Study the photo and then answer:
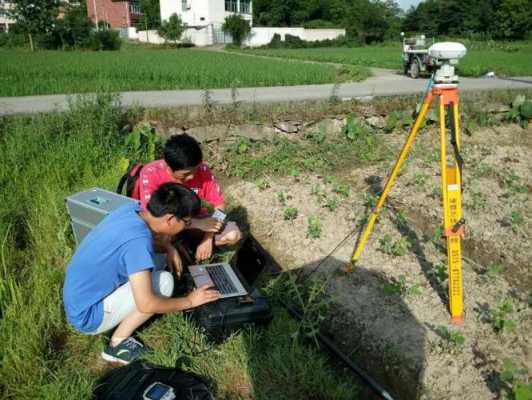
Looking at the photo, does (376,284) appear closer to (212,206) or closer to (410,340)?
(410,340)

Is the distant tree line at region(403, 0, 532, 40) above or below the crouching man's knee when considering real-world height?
above

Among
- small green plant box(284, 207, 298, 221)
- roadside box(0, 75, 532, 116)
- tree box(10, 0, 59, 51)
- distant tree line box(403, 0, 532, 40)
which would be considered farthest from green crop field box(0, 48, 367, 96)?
distant tree line box(403, 0, 532, 40)

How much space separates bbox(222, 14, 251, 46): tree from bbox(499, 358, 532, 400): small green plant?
1417 inches

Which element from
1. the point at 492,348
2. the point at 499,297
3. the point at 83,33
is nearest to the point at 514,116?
the point at 499,297

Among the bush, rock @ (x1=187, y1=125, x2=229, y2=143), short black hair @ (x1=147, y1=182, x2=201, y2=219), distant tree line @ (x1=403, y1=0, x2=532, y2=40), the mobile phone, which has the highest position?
distant tree line @ (x1=403, y1=0, x2=532, y2=40)

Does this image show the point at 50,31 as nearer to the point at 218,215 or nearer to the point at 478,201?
the point at 218,215

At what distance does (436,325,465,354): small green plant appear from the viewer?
2.50m

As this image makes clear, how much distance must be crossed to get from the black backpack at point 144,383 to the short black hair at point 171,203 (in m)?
0.73

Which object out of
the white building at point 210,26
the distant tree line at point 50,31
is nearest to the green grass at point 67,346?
the distant tree line at point 50,31

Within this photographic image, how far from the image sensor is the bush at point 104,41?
26.6m

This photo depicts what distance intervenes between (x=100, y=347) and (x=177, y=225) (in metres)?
1.02

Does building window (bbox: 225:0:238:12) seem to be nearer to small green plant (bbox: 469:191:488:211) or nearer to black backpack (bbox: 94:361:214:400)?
small green plant (bbox: 469:191:488:211)

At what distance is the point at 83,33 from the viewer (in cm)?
2884

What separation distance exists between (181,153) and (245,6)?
44.5 m
